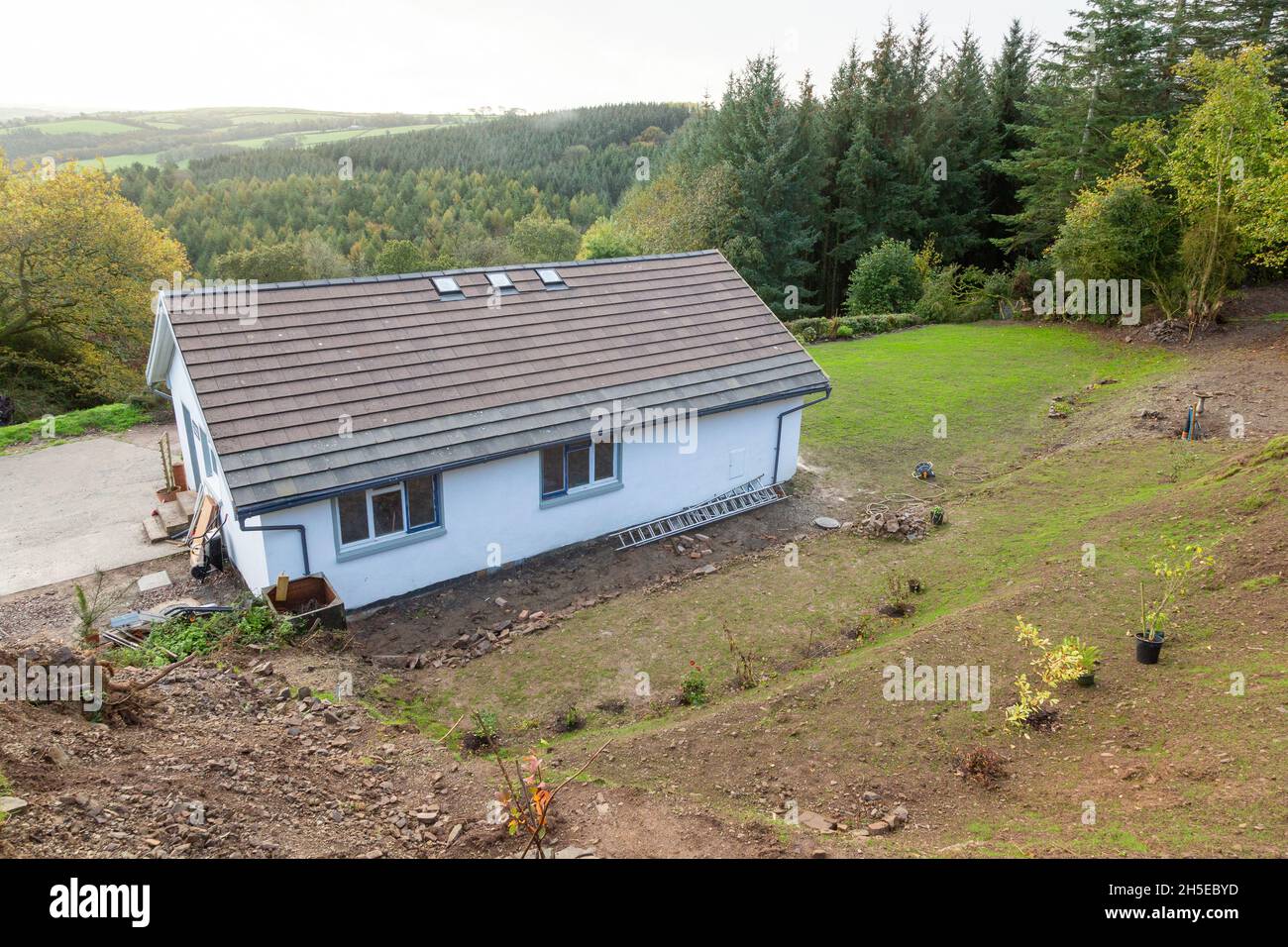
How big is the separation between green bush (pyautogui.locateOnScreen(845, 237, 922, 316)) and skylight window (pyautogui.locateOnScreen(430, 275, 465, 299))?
81.2ft

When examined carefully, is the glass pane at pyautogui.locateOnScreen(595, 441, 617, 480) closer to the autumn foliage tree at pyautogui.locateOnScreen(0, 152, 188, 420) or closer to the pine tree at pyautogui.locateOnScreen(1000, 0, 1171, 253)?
the autumn foliage tree at pyautogui.locateOnScreen(0, 152, 188, 420)

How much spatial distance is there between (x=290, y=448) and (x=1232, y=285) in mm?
30788

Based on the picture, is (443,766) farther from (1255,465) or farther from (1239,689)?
(1255,465)

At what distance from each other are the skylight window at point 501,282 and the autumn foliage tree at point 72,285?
663 inches

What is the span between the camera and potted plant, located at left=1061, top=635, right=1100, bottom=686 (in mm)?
9227

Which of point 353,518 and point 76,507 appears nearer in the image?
point 353,518

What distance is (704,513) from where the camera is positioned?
16.8m

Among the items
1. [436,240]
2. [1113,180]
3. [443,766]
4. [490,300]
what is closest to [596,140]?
[436,240]

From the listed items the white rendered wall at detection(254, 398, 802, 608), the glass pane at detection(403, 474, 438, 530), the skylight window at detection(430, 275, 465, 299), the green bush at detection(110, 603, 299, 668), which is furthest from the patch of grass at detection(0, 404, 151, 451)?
the glass pane at detection(403, 474, 438, 530)

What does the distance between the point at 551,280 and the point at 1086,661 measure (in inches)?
501

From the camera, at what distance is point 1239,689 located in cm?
854

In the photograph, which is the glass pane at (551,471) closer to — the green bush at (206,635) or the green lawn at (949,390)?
the green bush at (206,635)

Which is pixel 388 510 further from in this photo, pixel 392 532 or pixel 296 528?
pixel 296 528

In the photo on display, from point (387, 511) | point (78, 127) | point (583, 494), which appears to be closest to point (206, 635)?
point (387, 511)
